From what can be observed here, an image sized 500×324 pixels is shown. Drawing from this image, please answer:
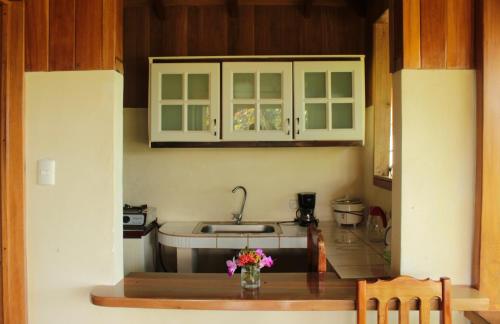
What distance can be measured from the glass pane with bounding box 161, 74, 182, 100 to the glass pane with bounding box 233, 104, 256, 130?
0.42 metres

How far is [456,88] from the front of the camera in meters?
1.40

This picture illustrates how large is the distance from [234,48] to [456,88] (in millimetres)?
1793

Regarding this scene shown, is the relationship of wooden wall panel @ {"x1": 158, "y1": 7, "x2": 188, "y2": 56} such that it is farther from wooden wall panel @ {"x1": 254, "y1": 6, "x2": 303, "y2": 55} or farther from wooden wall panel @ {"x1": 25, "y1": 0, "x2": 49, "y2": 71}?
wooden wall panel @ {"x1": 25, "y1": 0, "x2": 49, "y2": 71}

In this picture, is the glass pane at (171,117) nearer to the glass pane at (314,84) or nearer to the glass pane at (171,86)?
the glass pane at (171,86)

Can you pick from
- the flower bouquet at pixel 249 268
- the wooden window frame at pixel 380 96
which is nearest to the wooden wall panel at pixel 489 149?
the flower bouquet at pixel 249 268

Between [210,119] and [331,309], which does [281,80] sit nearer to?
[210,119]

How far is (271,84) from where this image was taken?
102 inches

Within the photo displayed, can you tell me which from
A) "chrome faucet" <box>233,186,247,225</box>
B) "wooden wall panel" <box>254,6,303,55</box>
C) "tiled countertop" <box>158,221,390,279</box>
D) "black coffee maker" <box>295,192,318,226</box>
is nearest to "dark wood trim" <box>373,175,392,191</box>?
"tiled countertop" <box>158,221,390,279</box>

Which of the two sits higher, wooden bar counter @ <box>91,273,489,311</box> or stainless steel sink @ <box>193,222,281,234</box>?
wooden bar counter @ <box>91,273,489,311</box>

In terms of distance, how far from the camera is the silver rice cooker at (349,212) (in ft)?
8.87

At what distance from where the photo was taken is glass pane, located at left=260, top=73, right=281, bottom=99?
2576mm

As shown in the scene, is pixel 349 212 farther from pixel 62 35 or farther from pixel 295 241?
pixel 62 35

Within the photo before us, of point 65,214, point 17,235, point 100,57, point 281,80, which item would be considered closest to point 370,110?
point 281,80

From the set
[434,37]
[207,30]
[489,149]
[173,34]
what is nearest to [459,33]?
[434,37]
